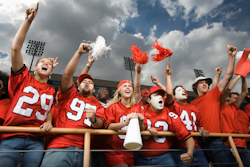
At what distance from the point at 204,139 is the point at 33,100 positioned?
298cm

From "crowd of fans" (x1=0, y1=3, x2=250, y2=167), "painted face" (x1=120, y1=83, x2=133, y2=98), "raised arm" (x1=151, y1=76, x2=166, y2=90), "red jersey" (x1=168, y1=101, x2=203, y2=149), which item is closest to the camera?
"crowd of fans" (x1=0, y1=3, x2=250, y2=167)

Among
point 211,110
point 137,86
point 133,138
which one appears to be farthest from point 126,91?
point 211,110

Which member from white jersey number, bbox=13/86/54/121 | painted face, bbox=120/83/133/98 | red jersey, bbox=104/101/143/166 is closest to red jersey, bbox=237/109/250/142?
red jersey, bbox=104/101/143/166

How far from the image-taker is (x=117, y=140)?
2.13 m

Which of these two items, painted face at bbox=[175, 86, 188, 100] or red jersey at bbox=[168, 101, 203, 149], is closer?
red jersey at bbox=[168, 101, 203, 149]

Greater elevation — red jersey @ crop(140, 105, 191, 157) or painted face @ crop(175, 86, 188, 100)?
painted face @ crop(175, 86, 188, 100)

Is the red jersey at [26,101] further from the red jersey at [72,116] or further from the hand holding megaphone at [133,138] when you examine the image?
the hand holding megaphone at [133,138]

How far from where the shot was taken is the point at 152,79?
133 inches

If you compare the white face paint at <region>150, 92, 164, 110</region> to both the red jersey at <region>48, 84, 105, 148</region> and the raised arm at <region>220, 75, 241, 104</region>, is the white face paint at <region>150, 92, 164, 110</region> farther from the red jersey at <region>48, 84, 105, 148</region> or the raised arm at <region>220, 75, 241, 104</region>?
the raised arm at <region>220, 75, 241, 104</region>

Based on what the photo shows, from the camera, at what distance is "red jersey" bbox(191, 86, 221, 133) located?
2852 mm

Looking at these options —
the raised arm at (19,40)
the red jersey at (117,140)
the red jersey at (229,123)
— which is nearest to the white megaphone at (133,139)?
the red jersey at (117,140)

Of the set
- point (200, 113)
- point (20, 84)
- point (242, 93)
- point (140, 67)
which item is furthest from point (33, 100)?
point (242, 93)

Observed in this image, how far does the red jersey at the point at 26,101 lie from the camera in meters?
1.80

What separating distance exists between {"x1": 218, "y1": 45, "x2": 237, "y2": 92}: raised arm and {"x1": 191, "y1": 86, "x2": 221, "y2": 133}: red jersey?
0.17m
